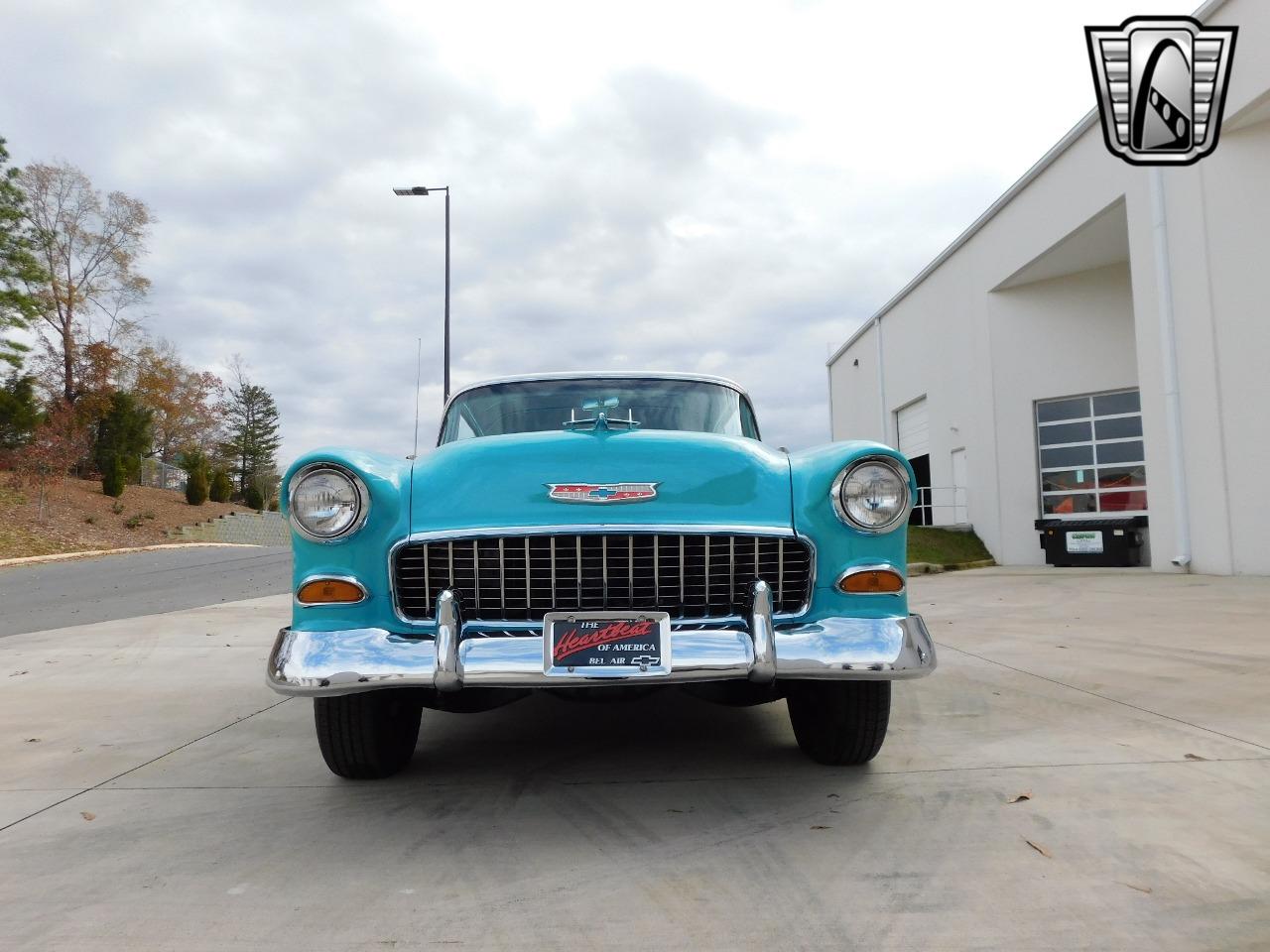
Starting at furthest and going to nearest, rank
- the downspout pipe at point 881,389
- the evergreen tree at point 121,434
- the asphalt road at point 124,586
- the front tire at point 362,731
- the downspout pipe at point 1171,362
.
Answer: the evergreen tree at point 121,434 → the downspout pipe at point 881,389 → the downspout pipe at point 1171,362 → the asphalt road at point 124,586 → the front tire at point 362,731

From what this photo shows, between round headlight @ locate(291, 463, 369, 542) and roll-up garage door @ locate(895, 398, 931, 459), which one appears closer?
round headlight @ locate(291, 463, 369, 542)

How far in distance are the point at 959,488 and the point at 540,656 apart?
17.7 meters

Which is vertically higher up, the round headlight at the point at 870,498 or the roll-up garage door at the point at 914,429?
the roll-up garage door at the point at 914,429

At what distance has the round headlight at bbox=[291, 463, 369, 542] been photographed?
2760 millimetres

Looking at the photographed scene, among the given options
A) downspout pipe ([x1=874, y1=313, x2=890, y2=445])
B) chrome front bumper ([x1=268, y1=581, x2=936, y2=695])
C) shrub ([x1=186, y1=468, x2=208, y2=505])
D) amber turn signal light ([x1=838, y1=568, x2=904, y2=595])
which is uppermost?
downspout pipe ([x1=874, y1=313, x2=890, y2=445])

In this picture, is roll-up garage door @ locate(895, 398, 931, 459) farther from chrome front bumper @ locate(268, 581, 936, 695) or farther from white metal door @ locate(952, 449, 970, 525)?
chrome front bumper @ locate(268, 581, 936, 695)

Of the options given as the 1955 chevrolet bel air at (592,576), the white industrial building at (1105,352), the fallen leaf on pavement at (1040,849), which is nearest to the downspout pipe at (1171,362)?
the white industrial building at (1105,352)

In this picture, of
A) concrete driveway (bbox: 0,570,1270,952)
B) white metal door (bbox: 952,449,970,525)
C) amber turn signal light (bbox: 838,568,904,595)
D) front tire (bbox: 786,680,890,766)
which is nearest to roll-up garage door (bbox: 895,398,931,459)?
white metal door (bbox: 952,449,970,525)

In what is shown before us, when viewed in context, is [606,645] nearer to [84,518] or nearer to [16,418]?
[84,518]

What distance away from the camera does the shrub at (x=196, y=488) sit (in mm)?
33188

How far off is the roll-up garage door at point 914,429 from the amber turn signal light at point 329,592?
19.6 m

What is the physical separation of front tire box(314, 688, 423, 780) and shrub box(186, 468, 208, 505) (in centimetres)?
3366

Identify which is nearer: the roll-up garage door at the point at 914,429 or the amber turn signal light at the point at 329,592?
the amber turn signal light at the point at 329,592

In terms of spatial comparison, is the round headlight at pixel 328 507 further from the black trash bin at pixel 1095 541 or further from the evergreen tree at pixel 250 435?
the evergreen tree at pixel 250 435
